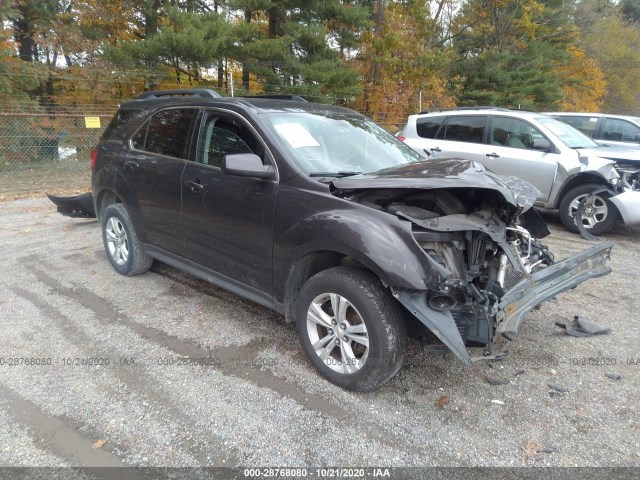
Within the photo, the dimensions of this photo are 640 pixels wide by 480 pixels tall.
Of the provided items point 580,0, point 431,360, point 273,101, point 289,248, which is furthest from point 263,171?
point 580,0

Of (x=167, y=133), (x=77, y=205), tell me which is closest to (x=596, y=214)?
(x=167, y=133)

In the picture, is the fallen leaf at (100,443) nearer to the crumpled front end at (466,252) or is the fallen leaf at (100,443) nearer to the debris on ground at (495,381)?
the crumpled front end at (466,252)

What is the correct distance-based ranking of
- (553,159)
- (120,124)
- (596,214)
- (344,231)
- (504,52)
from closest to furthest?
(344,231), (120,124), (596,214), (553,159), (504,52)

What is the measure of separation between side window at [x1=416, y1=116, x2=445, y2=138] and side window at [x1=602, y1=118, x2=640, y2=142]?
4.34 meters

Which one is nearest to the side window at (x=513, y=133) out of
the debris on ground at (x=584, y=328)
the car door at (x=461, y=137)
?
the car door at (x=461, y=137)

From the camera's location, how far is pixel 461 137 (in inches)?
309

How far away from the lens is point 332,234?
9.02 feet

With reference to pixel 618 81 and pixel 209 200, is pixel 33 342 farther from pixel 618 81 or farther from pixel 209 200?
pixel 618 81

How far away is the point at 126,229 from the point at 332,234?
2773 mm

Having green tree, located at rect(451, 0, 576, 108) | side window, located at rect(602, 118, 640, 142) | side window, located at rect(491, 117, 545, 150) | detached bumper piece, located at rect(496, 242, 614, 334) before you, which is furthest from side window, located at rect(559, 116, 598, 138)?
green tree, located at rect(451, 0, 576, 108)

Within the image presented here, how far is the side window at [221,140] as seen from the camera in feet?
11.2

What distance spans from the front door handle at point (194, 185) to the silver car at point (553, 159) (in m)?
4.58

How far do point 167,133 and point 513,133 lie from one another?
5678 millimetres

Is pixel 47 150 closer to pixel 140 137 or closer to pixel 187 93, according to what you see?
pixel 140 137
